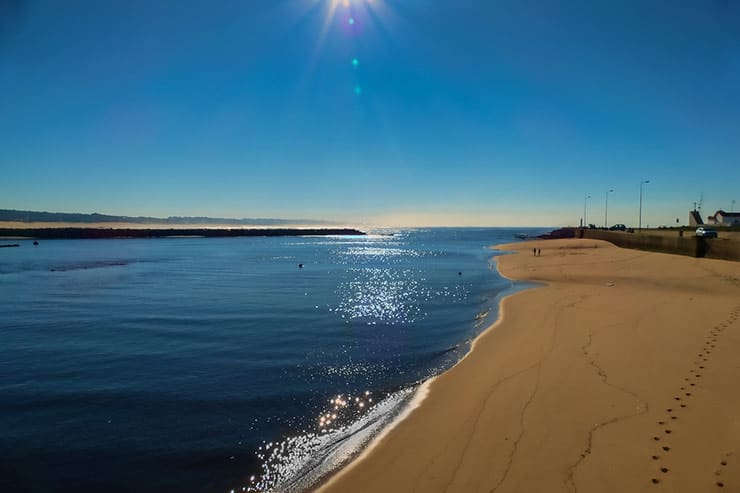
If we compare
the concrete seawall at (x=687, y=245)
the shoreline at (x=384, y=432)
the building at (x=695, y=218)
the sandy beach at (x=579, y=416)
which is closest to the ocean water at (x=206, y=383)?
the shoreline at (x=384, y=432)

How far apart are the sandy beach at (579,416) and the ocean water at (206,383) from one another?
0.91m

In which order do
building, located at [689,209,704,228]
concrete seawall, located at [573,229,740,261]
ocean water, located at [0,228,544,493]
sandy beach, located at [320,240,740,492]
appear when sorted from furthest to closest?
building, located at [689,209,704,228]
concrete seawall, located at [573,229,740,261]
ocean water, located at [0,228,544,493]
sandy beach, located at [320,240,740,492]

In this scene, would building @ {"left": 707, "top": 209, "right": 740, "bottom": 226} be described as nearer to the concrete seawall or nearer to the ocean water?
the concrete seawall

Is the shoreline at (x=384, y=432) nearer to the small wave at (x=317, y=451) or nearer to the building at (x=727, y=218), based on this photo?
the small wave at (x=317, y=451)

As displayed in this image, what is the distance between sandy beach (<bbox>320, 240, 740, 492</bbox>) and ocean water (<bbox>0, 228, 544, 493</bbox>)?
2.98ft

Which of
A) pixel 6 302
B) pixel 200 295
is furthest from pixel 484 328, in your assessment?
pixel 6 302

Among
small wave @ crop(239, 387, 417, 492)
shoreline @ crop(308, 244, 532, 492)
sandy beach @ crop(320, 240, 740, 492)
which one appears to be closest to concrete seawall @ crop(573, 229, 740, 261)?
sandy beach @ crop(320, 240, 740, 492)

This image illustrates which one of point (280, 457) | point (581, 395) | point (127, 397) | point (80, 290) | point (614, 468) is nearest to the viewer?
point (614, 468)

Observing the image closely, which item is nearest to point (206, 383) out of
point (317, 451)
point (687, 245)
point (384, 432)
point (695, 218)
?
point (317, 451)

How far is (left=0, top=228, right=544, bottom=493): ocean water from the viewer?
636 centimetres

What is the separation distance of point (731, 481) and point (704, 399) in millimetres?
2734

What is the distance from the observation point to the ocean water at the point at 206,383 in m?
6.36

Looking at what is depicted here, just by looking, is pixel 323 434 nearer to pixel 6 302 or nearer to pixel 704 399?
pixel 704 399

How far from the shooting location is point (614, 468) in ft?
17.1
